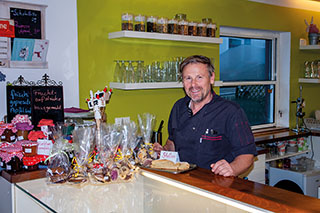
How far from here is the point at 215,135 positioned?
2.34m

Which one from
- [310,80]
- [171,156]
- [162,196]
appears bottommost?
[162,196]

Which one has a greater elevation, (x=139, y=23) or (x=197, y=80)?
(x=139, y=23)

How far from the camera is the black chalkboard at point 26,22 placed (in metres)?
2.75

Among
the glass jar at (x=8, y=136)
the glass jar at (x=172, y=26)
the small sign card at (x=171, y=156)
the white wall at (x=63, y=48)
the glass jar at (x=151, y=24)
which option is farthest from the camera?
the glass jar at (x=172, y=26)

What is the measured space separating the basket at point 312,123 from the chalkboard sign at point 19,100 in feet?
13.1

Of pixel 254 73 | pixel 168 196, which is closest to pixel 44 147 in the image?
pixel 168 196

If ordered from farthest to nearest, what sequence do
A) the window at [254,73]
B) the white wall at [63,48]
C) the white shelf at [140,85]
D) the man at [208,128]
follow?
the window at [254,73] < the white shelf at [140,85] < the white wall at [63,48] < the man at [208,128]

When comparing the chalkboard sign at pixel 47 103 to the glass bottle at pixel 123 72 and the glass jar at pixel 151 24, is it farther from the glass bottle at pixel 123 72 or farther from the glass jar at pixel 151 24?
the glass jar at pixel 151 24

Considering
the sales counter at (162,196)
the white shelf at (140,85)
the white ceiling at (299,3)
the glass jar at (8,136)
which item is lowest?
the sales counter at (162,196)

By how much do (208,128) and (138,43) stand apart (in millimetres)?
1485

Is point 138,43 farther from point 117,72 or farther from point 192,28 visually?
point 192,28

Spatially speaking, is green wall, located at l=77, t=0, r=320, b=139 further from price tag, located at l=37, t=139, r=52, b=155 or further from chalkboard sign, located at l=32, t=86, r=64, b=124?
price tag, located at l=37, t=139, r=52, b=155

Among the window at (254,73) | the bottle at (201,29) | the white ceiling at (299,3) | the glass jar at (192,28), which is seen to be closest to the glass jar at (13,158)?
the glass jar at (192,28)

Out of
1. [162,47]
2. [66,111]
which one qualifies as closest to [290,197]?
[66,111]
